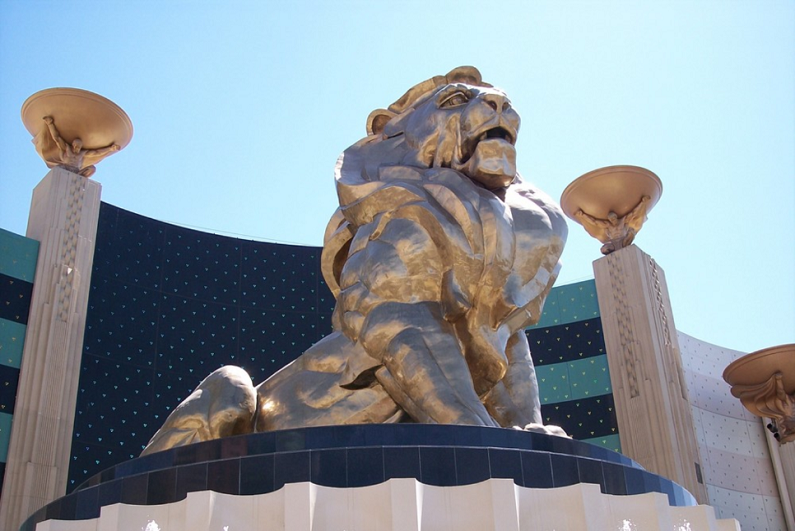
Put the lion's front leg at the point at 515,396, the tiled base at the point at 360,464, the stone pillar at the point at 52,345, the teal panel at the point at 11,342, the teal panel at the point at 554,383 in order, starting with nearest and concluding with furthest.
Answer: the tiled base at the point at 360,464
the lion's front leg at the point at 515,396
the stone pillar at the point at 52,345
the teal panel at the point at 11,342
the teal panel at the point at 554,383

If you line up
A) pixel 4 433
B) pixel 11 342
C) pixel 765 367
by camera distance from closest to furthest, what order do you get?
pixel 4 433, pixel 11 342, pixel 765 367

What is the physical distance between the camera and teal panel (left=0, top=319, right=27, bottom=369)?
1180 cm

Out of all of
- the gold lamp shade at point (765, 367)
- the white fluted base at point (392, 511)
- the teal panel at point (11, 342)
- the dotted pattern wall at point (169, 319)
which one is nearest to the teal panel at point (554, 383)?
the gold lamp shade at point (765, 367)

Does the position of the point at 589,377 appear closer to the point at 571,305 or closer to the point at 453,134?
the point at 571,305

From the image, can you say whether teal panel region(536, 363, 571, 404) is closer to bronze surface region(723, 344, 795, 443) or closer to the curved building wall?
the curved building wall

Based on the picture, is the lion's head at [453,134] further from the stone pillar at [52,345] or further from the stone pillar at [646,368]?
the stone pillar at [646,368]

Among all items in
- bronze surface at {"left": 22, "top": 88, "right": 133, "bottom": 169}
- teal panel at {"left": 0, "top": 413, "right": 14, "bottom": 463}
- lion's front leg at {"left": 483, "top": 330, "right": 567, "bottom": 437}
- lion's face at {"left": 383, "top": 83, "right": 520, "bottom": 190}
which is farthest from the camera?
bronze surface at {"left": 22, "top": 88, "right": 133, "bottom": 169}

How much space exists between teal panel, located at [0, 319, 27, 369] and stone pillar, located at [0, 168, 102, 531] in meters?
0.11

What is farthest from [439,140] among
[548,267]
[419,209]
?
[548,267]

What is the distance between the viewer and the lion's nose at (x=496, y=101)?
21.0ft

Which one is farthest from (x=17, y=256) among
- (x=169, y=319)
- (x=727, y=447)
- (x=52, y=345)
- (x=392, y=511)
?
(x=727, y=447)

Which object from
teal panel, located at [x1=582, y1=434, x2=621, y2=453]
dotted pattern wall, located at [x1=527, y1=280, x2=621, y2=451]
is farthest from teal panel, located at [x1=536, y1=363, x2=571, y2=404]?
teal panel, located at [x1=582, y1=434, x2=621, y2=453]

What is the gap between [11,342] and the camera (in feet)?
39.1

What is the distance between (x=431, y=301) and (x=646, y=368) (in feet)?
31.5
